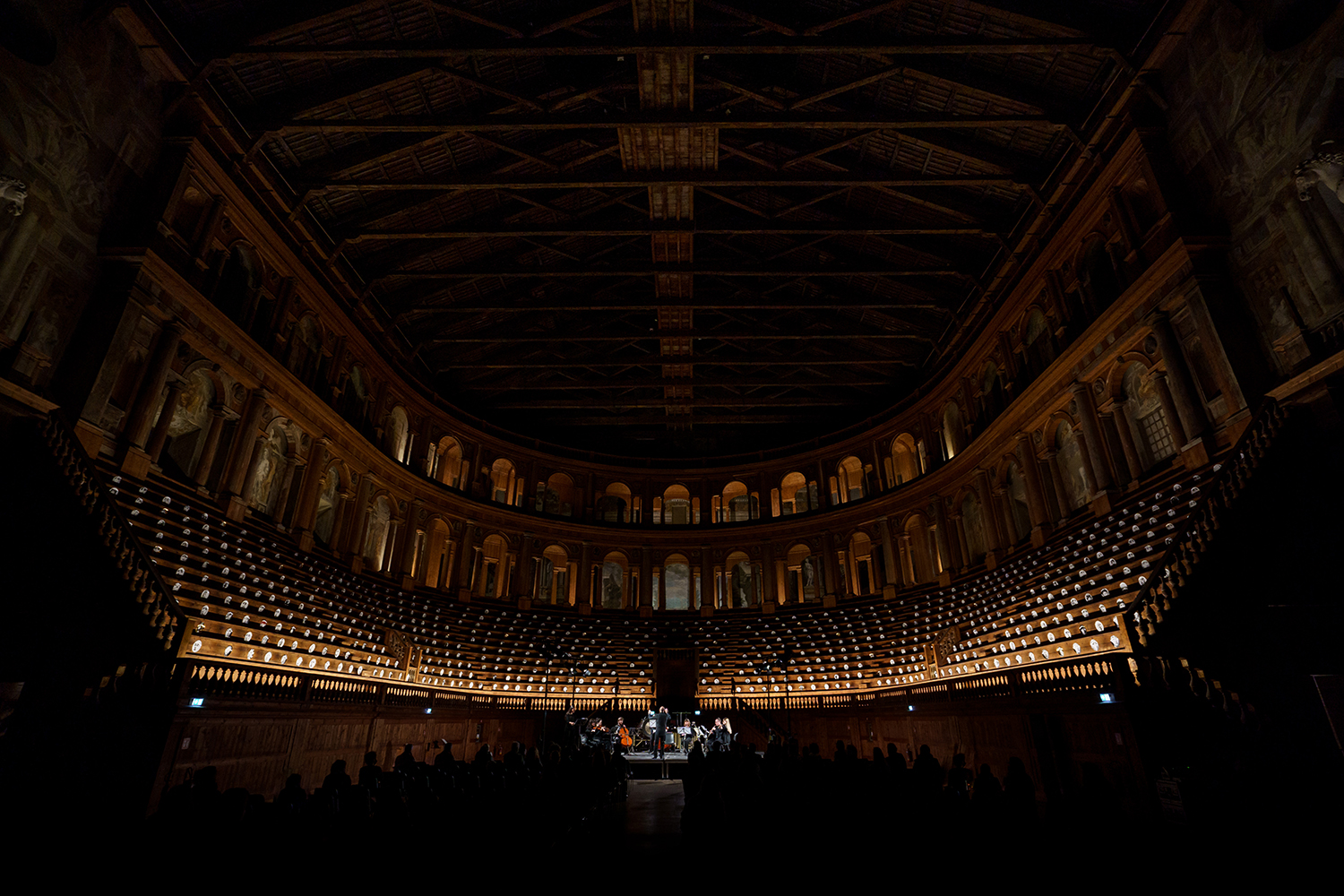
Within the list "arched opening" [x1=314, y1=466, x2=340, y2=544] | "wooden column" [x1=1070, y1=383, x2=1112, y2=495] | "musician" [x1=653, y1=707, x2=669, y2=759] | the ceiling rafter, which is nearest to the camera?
the ceiling rafter

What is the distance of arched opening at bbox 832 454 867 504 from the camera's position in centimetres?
3212

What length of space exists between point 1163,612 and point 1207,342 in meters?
6.83

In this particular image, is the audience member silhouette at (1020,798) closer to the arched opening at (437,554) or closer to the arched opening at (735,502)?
→ the arched opening at (437,554)

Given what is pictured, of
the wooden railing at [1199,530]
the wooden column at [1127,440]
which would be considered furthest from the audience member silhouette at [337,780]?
the wooden column at [1127,440]

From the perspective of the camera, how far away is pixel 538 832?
231 inches

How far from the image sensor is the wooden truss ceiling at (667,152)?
52.0 ft

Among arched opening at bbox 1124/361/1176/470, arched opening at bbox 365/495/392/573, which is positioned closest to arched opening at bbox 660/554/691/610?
arched opening at bbox 365/495/392/573

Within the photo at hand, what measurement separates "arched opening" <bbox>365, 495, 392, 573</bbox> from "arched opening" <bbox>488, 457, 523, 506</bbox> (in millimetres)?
6512

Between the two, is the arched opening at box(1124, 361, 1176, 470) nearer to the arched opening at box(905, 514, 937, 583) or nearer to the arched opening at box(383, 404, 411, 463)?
the arched opening at box(905, 514, 937, 583)

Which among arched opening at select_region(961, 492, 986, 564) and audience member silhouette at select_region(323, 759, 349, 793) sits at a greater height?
arched opening at select_region(961, 492, 986, 564)

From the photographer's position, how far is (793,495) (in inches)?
1356

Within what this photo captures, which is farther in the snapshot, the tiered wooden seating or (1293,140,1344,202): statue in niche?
the tiered wooden seating

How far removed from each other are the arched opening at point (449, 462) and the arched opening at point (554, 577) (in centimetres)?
588

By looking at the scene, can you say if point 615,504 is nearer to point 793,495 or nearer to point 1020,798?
point 793,495
